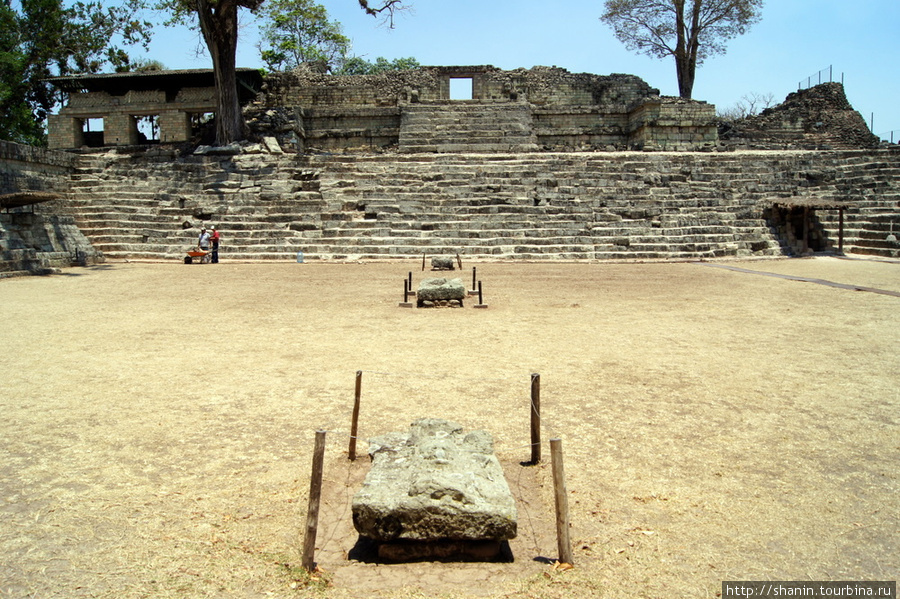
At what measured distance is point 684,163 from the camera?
19.3m

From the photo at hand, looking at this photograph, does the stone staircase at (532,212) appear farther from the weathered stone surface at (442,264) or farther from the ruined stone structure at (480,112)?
the ruined stone structure at (480,112)

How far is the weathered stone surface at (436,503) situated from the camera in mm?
2934

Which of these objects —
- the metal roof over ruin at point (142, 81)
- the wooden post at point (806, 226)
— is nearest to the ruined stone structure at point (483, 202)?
the wooden post at point (806, 226)

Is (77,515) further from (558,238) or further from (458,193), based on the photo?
(458,193)

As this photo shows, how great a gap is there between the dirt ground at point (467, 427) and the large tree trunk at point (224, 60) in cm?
1389

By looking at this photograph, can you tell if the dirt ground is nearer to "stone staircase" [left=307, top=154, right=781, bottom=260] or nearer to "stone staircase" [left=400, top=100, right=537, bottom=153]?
"stone staircase" [left=307, top=154, right=781, bottom=260]

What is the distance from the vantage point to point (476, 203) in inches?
696

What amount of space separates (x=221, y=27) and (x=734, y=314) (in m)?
19.1

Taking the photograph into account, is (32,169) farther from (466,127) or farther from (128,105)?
(466,127)

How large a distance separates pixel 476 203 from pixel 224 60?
10619 millimetres

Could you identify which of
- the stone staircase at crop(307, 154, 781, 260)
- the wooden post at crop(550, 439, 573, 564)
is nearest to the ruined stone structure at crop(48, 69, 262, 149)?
the stone staircase at crop(307, 154, 781, 260)

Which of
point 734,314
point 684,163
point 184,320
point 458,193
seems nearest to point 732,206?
point 684,163

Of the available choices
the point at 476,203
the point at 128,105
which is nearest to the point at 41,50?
the point at 128,105

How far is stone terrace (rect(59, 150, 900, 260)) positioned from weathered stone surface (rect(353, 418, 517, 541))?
12824mm
